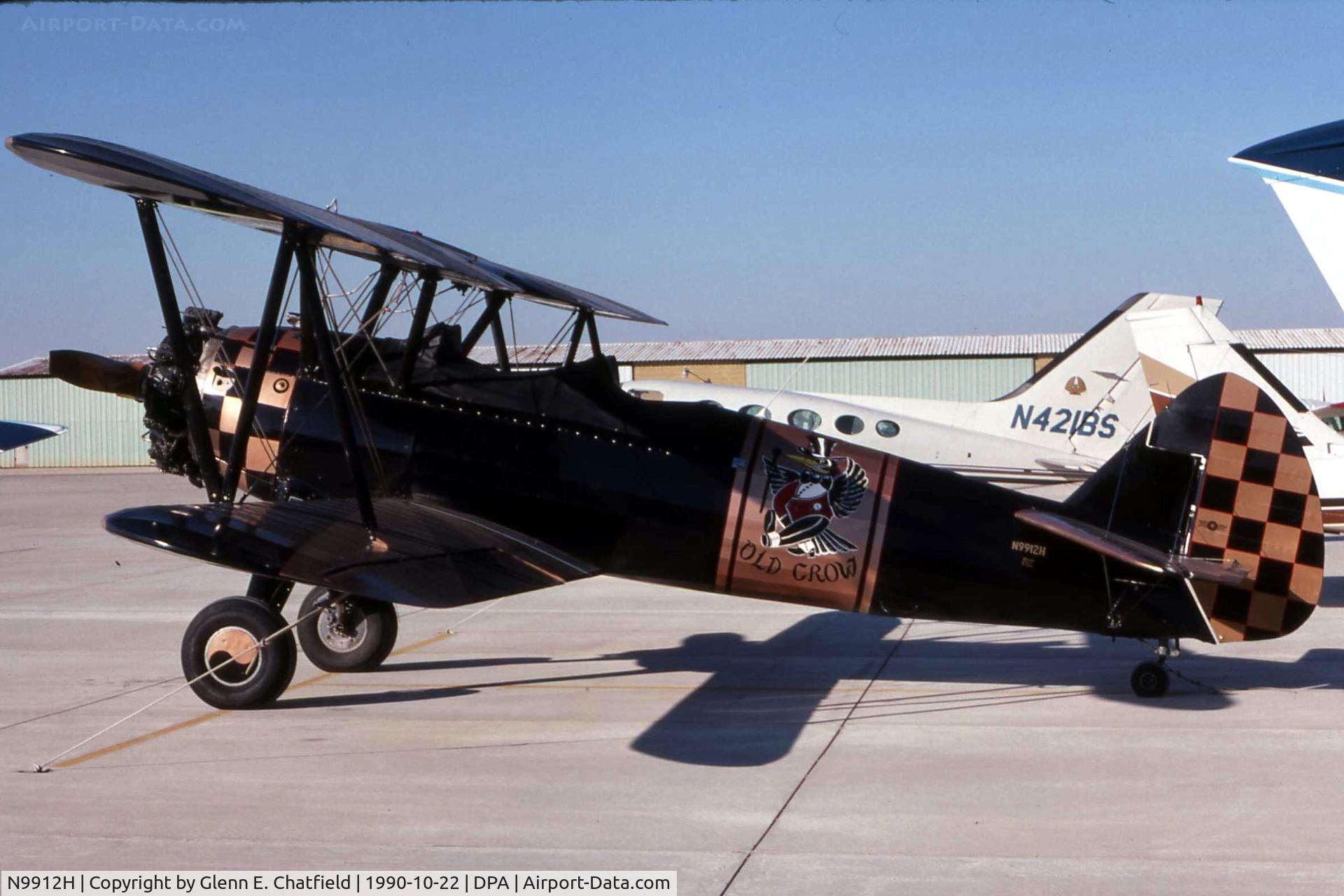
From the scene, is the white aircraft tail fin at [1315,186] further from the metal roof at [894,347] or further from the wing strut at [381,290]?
the metal roof at [894,347]

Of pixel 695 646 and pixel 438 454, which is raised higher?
pixel 438 454

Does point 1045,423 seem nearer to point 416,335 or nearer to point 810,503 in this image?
point 810,503

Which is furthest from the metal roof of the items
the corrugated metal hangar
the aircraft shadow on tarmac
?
the aircraft shadow on tarmac

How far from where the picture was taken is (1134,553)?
7.62 m

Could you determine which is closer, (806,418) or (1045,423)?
(1045,423)

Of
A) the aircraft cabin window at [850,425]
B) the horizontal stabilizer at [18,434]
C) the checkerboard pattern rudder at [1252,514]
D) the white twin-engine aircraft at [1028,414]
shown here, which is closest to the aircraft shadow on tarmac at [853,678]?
the checkerboard pattern rudder at [1252,514]

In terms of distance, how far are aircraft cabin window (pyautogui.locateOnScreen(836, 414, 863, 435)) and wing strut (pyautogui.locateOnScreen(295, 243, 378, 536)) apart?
45.4ft

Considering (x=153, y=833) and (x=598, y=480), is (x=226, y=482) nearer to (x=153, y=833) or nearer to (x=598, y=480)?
(x=598, y=480)

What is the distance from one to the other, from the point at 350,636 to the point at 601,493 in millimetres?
2471

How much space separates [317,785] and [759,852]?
233 cm

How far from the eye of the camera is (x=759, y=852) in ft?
17.6

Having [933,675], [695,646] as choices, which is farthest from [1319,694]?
[695,646]

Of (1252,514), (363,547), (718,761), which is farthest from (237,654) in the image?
(1252,514)

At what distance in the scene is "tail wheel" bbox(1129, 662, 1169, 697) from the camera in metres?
8.34
